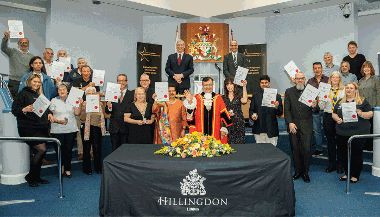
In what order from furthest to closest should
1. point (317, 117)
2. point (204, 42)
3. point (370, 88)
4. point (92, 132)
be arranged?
point (204, 42) < point (317, 117) < point (370, 88) < point (92, 132)

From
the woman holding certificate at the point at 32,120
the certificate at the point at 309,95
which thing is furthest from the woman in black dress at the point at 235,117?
the woman holding certificate at the point at 32,120

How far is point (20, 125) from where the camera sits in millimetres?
4391

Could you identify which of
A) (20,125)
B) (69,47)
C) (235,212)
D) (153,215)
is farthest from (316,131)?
(69,47)

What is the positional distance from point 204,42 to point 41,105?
5.78 metres

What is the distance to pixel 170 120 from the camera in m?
4.60

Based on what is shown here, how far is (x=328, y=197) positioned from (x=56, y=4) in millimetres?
7222

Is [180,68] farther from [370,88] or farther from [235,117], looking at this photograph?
[370,88]

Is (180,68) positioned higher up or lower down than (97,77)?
higher up

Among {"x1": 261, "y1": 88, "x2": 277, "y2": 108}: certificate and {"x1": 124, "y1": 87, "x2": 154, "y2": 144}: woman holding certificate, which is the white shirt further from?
{"x1": 261, "y1": 88, "x2": 277, "y2": 108}: certificate

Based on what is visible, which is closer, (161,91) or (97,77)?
(161,91)

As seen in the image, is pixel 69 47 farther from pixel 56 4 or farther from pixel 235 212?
pixel 235 212

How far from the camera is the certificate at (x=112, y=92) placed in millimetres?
4582

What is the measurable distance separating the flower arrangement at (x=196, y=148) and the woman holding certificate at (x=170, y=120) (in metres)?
1.19

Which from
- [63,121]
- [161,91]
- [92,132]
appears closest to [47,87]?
[63,121]
